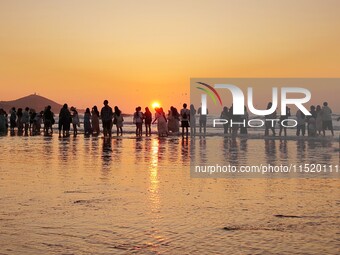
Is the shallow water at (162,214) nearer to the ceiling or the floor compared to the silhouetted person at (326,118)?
nearer to the floor

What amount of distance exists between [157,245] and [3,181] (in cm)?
679

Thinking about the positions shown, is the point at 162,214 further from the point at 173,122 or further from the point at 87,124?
the point at 87,124

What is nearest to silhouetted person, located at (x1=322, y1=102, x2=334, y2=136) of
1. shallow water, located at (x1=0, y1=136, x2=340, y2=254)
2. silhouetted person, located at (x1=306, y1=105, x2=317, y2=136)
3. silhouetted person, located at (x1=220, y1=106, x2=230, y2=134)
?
silhouetted person, located at (x1=306, y1=105, x2=317, y2=136)

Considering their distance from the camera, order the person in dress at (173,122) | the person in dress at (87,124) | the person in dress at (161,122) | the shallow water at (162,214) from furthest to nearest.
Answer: the person in dress at (173,122)
the person in dress at (87,124)
the person in dress at (161,122)
the shallow water at (162,214)

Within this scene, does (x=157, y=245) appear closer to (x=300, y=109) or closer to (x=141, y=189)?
(x=141, y=189)

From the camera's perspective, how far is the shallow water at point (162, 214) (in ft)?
21.3

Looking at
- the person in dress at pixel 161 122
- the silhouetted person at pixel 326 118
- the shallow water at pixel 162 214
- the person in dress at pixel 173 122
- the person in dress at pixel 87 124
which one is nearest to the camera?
the shallow water at pixel 162 214

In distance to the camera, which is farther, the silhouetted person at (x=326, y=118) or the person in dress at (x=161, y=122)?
the person in dress at (x=161, y=122)

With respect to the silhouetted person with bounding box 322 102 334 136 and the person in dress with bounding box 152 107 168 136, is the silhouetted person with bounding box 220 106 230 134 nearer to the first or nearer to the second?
the person in dress with bounding box 152 107 168 136

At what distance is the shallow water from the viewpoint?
648cm

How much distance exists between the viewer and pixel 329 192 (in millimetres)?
10977

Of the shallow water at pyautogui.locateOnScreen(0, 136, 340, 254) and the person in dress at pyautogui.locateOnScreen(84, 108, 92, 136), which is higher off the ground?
the person in dress at pyautogui.locateOnScreen(84, 108, 92, 136)

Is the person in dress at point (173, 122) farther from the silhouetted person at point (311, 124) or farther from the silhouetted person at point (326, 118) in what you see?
the silhouetted person at point (326, 118)

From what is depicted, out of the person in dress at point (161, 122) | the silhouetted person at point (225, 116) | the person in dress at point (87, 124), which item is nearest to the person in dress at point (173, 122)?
the person in dress at point (161, 122)
